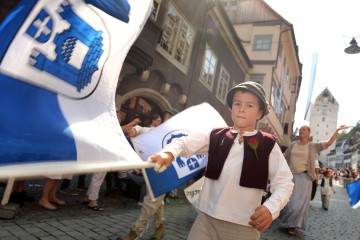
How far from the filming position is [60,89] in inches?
60.1

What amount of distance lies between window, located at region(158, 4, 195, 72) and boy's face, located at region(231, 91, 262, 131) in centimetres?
830

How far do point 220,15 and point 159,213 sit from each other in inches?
479

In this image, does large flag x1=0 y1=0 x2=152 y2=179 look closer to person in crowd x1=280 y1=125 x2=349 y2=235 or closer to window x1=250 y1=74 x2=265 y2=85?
person in crowd x1=280 y1=125 x2=349 y2=235

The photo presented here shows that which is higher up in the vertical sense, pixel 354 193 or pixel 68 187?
pixel 354 193

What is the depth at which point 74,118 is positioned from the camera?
4.95ft

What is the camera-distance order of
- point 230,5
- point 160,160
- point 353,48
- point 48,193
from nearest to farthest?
point 160,160 < point 48,193 < point 353,48 < point 230,5

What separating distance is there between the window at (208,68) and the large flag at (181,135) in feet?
33.8

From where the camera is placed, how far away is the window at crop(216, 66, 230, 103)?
53.7 ft

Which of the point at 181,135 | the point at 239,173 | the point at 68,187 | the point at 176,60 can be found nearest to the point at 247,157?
the point at 239,173

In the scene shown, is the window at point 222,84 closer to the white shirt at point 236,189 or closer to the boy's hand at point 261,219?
the white shirt at point 236,189

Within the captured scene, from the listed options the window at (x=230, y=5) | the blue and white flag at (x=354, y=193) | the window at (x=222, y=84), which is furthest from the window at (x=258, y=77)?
the blue and white flag at (x=354, y=193)

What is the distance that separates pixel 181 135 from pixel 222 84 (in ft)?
44.9

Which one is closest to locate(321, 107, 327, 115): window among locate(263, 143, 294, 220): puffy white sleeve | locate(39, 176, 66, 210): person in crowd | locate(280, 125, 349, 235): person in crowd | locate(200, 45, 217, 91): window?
locate(200, 45, 217, 91): window

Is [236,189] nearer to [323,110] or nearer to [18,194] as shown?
[18,194]
